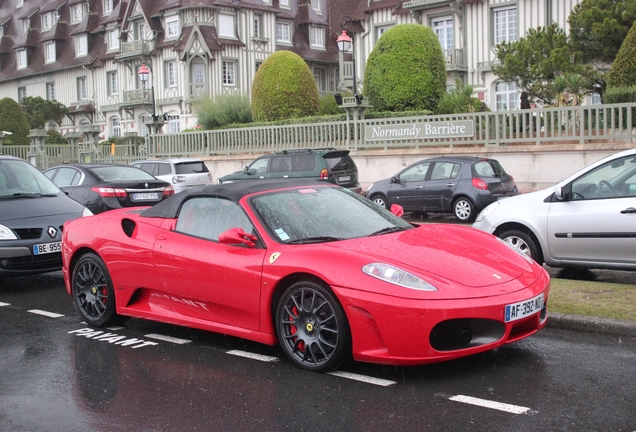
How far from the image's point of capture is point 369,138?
2512 cm

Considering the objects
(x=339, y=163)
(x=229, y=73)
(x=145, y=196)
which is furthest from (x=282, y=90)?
(x=229, y=73)

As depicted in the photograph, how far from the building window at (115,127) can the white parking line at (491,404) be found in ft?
177

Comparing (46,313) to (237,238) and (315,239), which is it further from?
(315,239)

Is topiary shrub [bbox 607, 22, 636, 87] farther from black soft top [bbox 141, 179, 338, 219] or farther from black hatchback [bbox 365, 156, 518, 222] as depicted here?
black soft top [bbox 141, 179, 338, 219]

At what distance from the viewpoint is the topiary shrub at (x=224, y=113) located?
3441 cm

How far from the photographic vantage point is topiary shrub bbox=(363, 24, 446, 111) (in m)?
28.9

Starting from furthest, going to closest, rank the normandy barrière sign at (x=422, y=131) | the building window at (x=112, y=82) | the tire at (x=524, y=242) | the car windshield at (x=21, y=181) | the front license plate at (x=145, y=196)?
the building window at (x=112, y=82)
the normandy barrière sign at (x=422, y=131)
the front license plate at (x=145, y=196)
the car windshield at (x=21, y=181)
the tire at (x=524, y=242)

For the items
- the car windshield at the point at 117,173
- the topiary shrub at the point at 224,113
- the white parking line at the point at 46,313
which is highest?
the topiary shrub at the point at 224,113

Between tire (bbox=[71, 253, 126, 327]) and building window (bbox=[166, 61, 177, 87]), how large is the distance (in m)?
44.9

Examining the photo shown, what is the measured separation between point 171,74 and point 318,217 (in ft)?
155

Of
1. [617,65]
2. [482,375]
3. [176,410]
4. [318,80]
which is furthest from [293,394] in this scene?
[318,80]

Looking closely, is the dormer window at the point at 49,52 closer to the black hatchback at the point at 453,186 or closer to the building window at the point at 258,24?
the building window at the point at 258,24

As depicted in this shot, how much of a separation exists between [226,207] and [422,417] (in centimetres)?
276

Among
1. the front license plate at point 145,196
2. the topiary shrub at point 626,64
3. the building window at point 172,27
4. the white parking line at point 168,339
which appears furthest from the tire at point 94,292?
the building window at point 172,27
